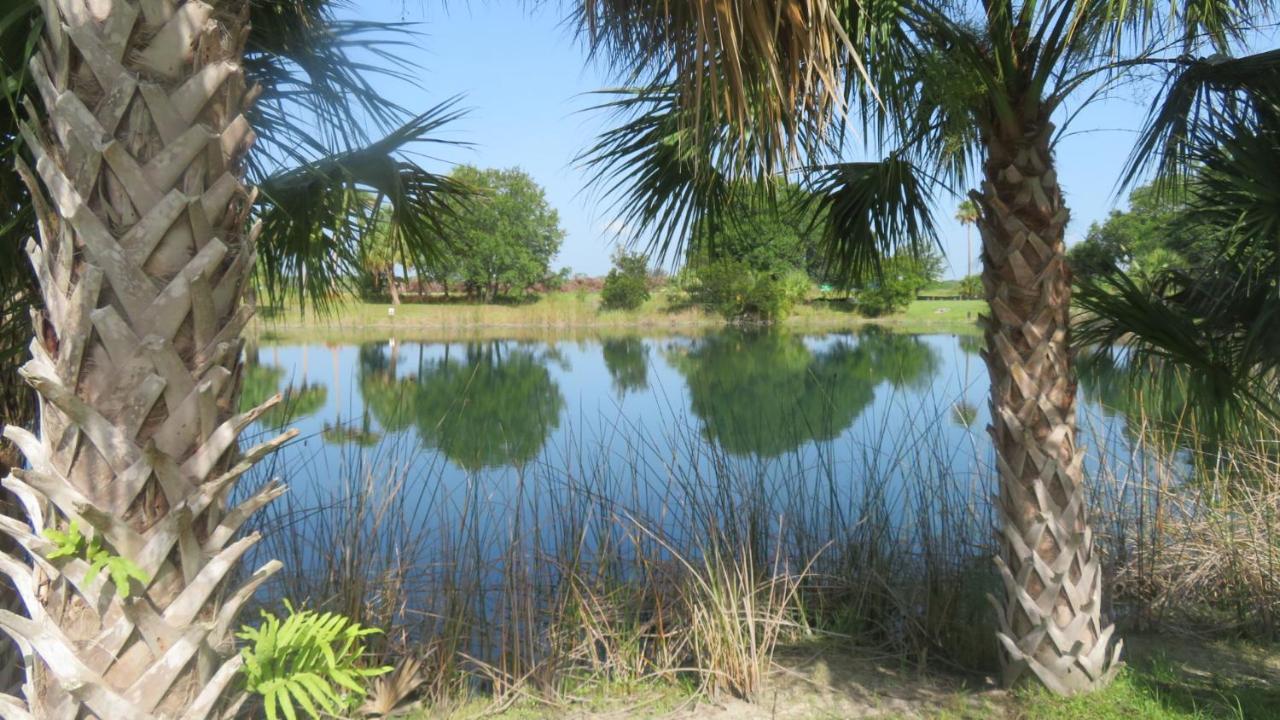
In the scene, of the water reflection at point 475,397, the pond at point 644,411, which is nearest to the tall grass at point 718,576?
the pond at point 644,411

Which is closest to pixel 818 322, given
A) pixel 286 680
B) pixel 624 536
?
pixel 624 536

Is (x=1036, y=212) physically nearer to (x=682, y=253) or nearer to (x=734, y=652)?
(x=682, y=253)

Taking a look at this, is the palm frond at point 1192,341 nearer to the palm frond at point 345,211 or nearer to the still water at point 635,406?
the still water at point 635,406

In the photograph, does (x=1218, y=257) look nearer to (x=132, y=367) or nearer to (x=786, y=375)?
(x=132, y=367)

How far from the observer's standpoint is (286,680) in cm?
196

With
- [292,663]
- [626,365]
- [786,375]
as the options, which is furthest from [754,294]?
[292,663]

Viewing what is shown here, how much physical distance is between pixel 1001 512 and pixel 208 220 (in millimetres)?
3184

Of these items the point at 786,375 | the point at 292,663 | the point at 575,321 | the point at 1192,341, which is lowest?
the point at 786,375

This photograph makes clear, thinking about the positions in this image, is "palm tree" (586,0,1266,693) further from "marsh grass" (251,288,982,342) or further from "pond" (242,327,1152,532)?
"marsh grass" (251,288,982,342)

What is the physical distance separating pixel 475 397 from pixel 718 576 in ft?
36.2

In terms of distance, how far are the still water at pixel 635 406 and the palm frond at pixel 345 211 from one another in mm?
573

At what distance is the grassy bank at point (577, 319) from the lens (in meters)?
35.5

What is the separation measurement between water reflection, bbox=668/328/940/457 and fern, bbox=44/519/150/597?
4.08 meters

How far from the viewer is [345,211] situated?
432 centimetres
